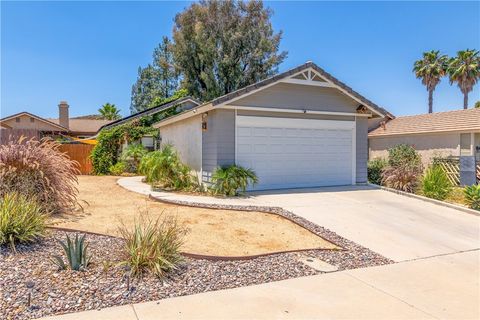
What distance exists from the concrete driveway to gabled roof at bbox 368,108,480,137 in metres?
9.19

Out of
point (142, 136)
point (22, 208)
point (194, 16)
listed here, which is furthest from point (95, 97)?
point (22, 208)

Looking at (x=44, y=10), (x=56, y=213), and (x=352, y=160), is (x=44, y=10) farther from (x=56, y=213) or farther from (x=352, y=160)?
(x=352, y=160)

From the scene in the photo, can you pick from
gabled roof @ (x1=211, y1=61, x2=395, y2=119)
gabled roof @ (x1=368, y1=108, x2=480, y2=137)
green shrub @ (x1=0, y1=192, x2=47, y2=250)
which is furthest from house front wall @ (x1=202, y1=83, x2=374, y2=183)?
gabled roof @ (x1=368, y1=108, x2=480, y2=137)

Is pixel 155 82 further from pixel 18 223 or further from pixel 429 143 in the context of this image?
pixel 18 223

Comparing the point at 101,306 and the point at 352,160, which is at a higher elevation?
the point at 352,160

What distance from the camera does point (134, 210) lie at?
8.52 metres

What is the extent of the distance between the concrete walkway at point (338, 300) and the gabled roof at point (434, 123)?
50.5 feet

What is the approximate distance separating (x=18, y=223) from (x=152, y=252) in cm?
221

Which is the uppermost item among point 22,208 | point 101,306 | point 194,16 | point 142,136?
point 194,16

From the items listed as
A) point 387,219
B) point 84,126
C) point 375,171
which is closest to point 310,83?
point 375,171

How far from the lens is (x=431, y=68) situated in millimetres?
32688

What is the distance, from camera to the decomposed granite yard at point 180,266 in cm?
386

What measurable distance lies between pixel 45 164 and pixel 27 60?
4647mm

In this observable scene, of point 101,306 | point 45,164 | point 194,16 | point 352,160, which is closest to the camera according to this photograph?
point 101,306
